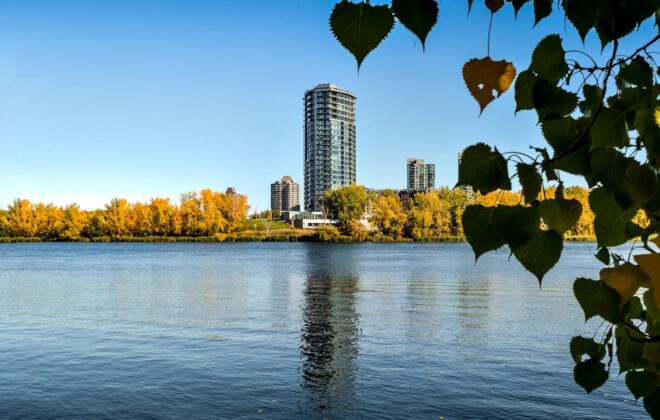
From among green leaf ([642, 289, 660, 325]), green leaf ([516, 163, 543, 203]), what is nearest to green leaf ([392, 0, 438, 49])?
green leaf ([516, 163, 543, 203])

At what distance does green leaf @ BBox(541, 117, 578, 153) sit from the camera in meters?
1.13

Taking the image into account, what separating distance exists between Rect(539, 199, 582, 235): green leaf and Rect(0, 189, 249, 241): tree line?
157620mm

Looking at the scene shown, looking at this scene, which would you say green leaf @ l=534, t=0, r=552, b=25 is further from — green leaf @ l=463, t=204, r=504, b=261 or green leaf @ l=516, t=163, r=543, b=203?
green leaf @ l=463, t=204, r=504, b=261

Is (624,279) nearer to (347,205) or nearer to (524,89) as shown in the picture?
(524,89)

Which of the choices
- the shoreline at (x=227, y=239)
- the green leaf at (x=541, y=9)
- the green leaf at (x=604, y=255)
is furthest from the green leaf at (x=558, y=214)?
the shoreline at (x=227, y=239)

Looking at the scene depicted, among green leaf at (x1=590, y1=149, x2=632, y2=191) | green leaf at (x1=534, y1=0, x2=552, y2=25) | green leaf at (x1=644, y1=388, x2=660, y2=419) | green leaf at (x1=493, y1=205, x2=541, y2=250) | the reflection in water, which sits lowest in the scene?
the reflection in water

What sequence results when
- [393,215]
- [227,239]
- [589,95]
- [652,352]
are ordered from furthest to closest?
[227,239] → [393,215] → [652,352] → [589,95]

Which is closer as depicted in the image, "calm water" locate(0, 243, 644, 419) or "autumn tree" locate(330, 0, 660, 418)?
"autumn tree" locate(330, 0, 660, 418)

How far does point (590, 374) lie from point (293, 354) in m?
20.1

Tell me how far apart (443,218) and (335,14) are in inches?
5979

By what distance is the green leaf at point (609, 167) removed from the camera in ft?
3.63

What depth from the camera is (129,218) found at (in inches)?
6245

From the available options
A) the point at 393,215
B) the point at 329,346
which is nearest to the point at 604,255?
the point at 329,346

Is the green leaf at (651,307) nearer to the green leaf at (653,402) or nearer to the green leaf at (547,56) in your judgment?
the green leaf at (653,402)
